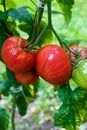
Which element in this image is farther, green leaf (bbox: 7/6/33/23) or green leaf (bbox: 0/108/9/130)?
green leaf (bbox: 0/108/9/130)

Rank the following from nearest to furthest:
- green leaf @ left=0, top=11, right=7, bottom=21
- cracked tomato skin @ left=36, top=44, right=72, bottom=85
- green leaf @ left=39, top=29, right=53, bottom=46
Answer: cracked tomato skin @ left=36, top=44, right=72, bottom=85 → green leaf @ left=0, top=11, right=7, bottom=21 → green leaf @ left=39, top=29, right=53, bottom=46

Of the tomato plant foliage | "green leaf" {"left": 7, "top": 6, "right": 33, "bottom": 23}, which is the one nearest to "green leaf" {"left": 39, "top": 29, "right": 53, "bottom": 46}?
the tomato plant foliage

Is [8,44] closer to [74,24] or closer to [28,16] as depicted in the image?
[28,16]

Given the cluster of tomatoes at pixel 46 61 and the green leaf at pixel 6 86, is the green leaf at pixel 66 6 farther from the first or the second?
the green leaf at pixel 6 86

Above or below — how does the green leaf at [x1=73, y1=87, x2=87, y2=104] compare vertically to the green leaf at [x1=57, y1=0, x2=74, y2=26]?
below

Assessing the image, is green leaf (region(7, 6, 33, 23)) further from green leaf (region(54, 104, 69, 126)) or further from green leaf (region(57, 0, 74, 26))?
green leaf (region(54, 104, 69, 126))

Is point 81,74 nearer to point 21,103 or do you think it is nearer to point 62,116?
point 62,116
